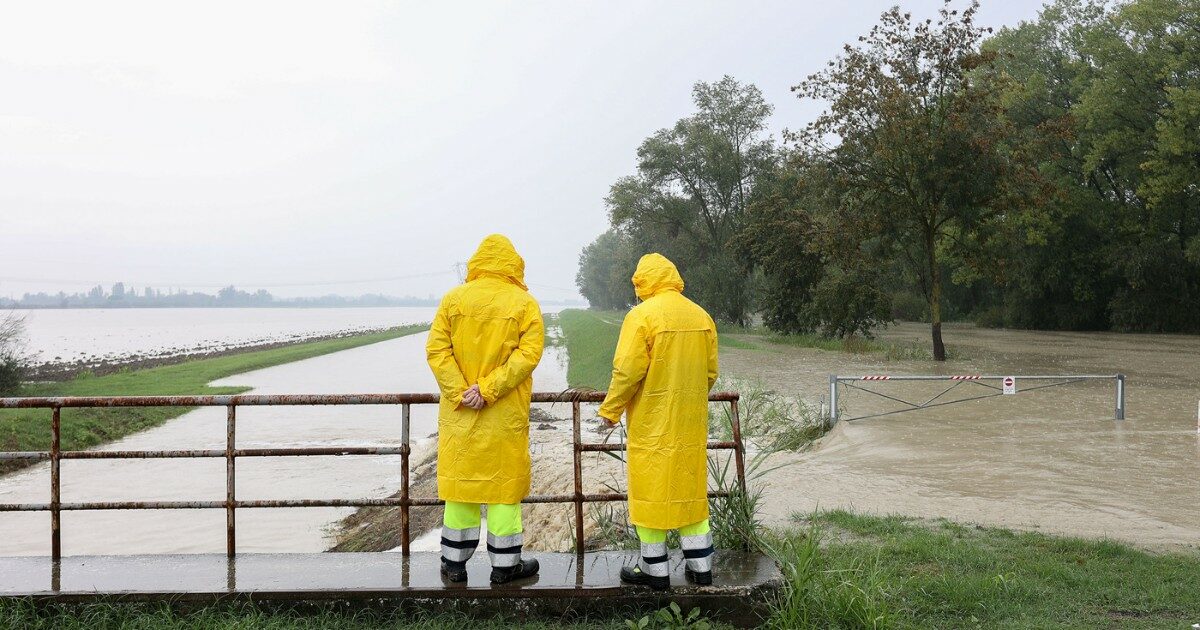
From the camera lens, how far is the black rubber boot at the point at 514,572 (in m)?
4.32

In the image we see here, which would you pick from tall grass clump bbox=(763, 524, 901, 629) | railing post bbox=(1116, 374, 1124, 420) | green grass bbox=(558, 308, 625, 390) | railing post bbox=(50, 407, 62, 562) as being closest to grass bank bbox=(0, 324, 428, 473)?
green grass bbox=(558, 308, 625, 390)

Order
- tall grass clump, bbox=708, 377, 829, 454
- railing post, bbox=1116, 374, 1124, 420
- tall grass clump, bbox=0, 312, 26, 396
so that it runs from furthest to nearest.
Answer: tall grass clump, bbox=0, 312, 26, 396 → railing post, bbox=1116, 374, 1124, 420 → tall grass clump, bbox=708, 377, 829, 454

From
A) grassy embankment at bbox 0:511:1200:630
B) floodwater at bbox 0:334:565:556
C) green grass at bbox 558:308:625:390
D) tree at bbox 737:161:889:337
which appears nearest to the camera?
grassy embankment at bbox 0:511:1200:630

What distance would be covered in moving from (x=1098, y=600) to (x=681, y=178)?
5059cm

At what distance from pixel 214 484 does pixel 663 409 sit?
1226 cm

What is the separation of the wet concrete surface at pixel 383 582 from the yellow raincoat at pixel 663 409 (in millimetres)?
441

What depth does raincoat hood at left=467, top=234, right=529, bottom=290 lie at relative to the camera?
4.36 meters

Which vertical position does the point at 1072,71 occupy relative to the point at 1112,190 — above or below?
above

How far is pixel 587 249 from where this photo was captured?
153 metres

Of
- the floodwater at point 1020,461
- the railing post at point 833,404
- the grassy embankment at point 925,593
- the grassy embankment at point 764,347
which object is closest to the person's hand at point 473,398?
the grassy embankment at point 925,593

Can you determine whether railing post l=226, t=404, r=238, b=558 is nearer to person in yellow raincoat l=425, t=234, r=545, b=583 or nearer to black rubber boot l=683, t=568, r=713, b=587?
person in yellow raincoat l=425, t=234, r=545, b=583

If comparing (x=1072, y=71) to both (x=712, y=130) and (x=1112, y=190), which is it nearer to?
(x=1112, y=190)

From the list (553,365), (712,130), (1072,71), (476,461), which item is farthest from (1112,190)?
(476,461)

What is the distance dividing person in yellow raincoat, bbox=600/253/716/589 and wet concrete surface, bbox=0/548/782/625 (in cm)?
17
